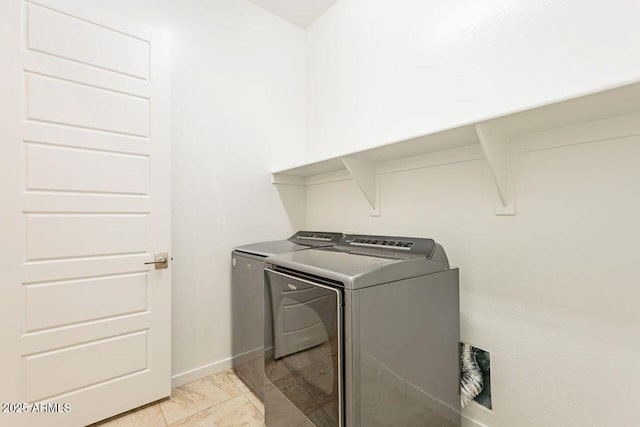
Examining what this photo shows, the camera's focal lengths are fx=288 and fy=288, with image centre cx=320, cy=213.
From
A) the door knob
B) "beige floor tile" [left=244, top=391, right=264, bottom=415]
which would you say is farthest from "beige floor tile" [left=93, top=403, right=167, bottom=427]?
the door knob

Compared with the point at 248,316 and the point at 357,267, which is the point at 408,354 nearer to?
the point at 357,267

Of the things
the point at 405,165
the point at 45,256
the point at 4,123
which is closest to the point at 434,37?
the point at 405,165

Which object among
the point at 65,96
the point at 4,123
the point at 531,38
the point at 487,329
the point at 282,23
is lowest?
the point at 487,329

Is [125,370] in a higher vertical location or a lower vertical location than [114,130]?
lower

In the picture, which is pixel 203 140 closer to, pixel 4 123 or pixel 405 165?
pixel 4 123

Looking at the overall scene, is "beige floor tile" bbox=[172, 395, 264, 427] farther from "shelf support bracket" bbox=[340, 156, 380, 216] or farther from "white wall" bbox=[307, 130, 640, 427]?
"shelf support bracket" bbox=[340, 156, 380, 216]

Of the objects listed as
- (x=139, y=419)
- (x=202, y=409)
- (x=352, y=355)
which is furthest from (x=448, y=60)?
(x=139, y=419)

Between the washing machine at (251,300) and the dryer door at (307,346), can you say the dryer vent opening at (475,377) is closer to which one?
the dryer door at (307,346)

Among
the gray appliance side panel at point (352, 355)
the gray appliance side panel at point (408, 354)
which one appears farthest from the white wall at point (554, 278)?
the gray appliance side panel at point (352, 355)

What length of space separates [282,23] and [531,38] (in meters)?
2.03

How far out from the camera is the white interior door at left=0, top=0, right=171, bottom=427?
1411 millimetres

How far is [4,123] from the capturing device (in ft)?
4.54

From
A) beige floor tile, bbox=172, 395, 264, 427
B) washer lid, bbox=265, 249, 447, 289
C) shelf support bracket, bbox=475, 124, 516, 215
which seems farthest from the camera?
beige floor tile, bbox=172, 395, 264, 427

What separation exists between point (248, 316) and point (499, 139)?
178cm
